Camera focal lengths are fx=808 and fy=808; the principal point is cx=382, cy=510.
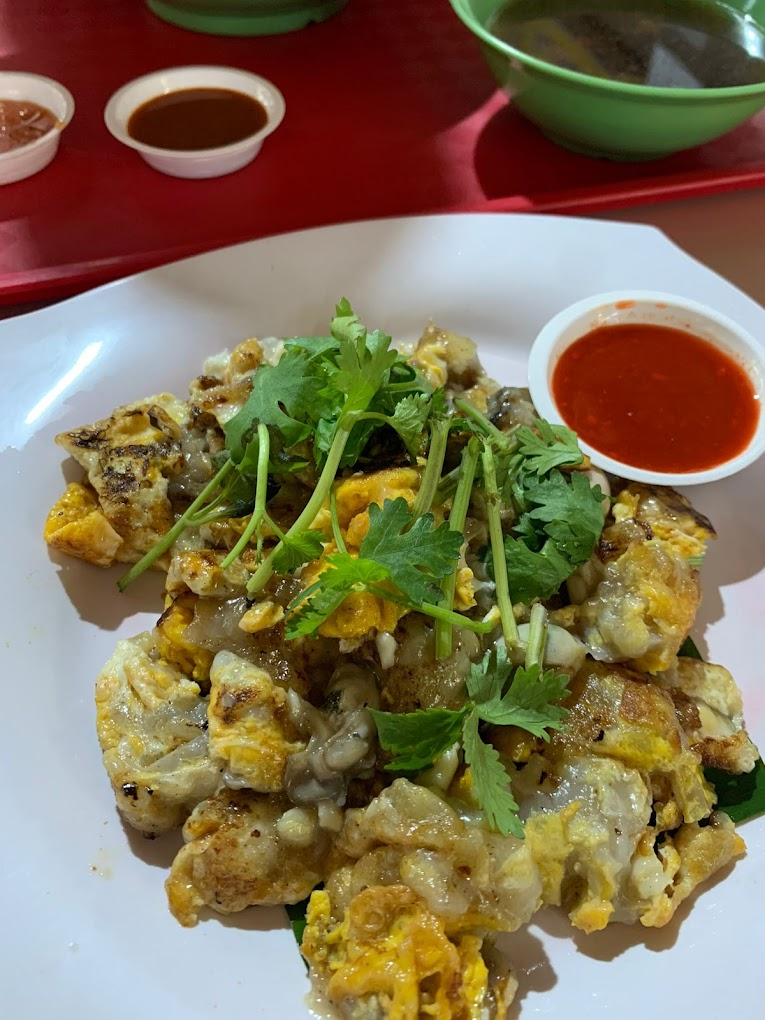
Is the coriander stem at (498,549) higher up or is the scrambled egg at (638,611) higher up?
the coriander stem at (498,549)

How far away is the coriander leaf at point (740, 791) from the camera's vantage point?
2.04 m

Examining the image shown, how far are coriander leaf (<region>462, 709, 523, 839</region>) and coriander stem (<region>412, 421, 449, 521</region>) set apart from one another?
0.52m

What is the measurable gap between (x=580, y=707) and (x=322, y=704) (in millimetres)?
617

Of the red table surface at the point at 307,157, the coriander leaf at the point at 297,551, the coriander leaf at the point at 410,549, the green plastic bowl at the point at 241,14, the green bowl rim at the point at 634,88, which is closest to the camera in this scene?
the coriander leaf at the point at 410,549

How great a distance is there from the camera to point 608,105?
10.5 feet

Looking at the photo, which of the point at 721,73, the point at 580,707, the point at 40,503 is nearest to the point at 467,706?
the point at 580,707

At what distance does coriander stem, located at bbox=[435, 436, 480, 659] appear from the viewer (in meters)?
1.85

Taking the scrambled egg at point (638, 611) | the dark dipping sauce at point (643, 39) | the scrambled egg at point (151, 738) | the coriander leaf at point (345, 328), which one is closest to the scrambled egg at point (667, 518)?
the scrambled egg at point (638, 611)

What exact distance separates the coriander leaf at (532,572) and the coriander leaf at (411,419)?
0.38 meters

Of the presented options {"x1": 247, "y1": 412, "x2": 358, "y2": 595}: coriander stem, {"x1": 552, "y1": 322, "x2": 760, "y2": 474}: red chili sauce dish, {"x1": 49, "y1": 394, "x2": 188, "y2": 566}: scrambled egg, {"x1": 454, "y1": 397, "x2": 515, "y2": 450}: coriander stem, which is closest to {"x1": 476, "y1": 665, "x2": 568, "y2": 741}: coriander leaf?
{"x1": 247, "y1": 412, "x2": 358, "y2": 595}: coriander stem

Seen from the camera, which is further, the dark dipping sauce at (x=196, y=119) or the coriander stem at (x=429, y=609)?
the dark dipping sauce at (x=196, y=119)

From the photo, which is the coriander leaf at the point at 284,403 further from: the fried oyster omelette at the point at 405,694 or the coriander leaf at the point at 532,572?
the coriander leaf at the point at 532,572

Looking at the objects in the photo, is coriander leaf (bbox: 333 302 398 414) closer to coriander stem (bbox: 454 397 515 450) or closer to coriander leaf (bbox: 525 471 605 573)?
coriander stem (bbox: 454 397 515 450)

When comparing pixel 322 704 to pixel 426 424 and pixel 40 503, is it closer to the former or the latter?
pixel 426 424
